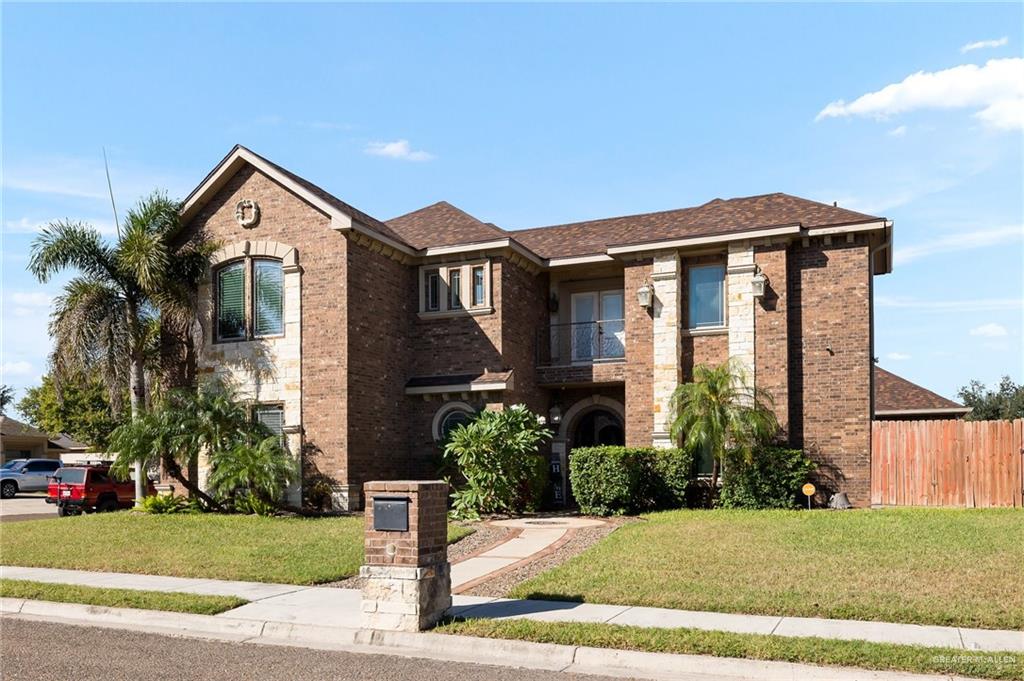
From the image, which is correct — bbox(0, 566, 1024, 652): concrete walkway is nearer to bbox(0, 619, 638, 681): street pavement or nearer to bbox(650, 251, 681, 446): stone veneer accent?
bbox(0, 619, 638, 681): street pavement

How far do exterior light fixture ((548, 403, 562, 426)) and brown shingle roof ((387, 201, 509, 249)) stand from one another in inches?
183

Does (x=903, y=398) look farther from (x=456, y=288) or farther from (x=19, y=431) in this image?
(x=19, y=431)

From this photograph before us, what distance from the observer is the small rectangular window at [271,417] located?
2045 centimetres

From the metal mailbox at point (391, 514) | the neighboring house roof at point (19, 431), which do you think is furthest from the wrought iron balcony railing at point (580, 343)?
the neighboring house roof at point (19, 431)

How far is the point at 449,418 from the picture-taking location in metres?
21.7

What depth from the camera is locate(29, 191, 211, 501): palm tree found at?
20.2 metres

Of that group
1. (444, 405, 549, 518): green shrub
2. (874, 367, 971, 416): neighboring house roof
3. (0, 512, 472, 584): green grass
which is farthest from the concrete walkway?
(874, 367, 971, 416): neighboring house roof

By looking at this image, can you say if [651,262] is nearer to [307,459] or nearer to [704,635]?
[307,459]

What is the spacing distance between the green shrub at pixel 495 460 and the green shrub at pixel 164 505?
6.13m

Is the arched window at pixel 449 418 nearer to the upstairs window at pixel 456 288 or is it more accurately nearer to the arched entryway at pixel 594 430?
the upstairs window at pixel 456 288

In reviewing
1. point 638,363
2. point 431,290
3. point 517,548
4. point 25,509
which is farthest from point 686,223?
point 25,509

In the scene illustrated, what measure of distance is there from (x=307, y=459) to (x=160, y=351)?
5.26 m

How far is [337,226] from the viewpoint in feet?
64.2

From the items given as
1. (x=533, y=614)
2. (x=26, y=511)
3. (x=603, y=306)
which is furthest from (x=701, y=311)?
(x=26, y=511)
